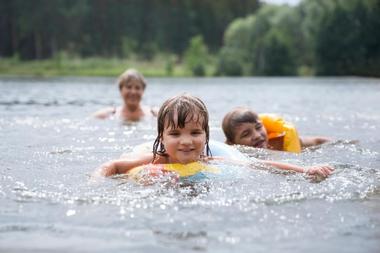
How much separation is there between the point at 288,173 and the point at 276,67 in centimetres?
4678

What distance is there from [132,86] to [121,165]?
17.3ft

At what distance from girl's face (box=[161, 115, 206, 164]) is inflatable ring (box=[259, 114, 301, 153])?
Result: 93.4 inches

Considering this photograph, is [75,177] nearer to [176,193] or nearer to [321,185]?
[176,193]

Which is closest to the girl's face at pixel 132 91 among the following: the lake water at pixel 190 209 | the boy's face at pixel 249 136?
the lake water at pixel 190 209

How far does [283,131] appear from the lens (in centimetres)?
650

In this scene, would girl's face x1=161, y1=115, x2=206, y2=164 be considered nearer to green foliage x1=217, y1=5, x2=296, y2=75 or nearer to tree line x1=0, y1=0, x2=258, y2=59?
green foliage x1=217, y1=5, x2=296, y2=75

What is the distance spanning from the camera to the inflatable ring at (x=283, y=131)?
21.1ft

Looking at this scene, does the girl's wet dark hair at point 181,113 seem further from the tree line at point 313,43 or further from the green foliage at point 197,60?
the green foliage at point 197,60

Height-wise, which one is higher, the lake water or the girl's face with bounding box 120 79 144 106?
the girl's face with bounding box 120 79 144 106

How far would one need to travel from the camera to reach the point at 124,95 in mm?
9844

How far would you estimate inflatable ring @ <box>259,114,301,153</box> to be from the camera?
6.44m

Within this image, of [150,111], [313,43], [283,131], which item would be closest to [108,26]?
[313,43]

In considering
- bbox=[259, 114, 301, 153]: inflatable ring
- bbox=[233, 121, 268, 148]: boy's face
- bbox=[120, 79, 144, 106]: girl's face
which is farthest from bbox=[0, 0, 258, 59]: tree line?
bbox=[233, 121, 268, 148]: boy's face

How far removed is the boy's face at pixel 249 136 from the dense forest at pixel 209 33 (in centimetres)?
3898
